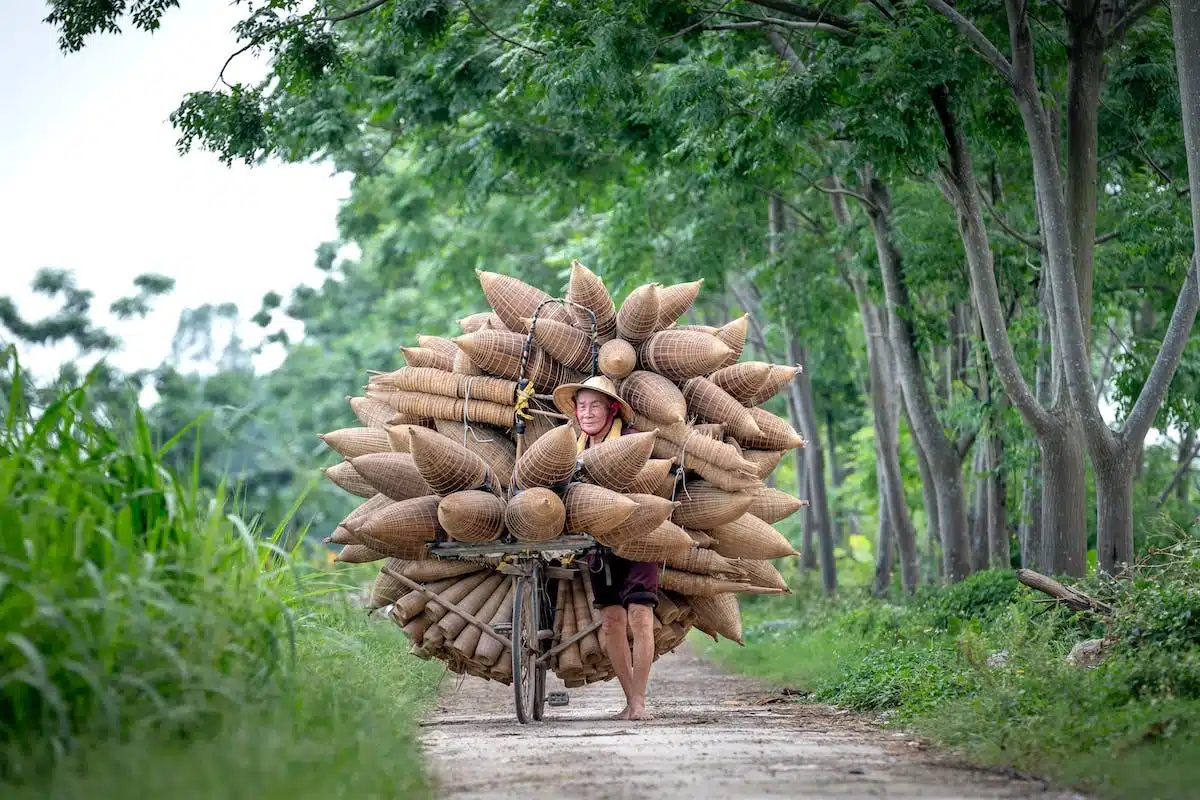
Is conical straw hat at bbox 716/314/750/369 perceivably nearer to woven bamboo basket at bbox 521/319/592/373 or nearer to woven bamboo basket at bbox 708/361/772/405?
woven bamboo basket at bbox 708/361/772/405

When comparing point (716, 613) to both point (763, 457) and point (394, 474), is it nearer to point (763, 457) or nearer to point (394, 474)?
point (763, 457)

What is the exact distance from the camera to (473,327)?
10.7 metres

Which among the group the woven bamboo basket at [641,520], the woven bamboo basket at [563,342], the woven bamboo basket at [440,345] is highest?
the woven bamboo basket at [440,345]

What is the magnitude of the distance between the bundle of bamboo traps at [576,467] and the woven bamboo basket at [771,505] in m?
0.01

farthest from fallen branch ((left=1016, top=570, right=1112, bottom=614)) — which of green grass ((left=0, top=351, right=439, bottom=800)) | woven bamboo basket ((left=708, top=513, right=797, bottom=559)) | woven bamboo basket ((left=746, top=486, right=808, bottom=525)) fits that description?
green grass ((left=0, top=351, right=439, bottom=800))

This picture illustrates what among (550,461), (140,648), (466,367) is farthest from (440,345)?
(140,648)

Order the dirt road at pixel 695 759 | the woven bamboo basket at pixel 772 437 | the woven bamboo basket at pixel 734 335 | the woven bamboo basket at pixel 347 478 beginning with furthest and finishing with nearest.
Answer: the woven bamboo basket at pixel 347 478 → the woven bamboo basket at pixel 734 335 → the woven bamboo basket at pixel 772 437 → the dirt road at pixel 695 759

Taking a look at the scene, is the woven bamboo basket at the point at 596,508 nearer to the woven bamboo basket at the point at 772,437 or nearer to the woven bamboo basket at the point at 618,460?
the woven bamboo basket at the point at 618,460

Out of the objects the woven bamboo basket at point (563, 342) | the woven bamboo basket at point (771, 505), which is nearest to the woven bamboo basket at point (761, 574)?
the woven bamboo basket at point (771, 505)

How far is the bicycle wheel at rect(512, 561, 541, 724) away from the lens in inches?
373

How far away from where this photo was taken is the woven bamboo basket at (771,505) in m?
10.5

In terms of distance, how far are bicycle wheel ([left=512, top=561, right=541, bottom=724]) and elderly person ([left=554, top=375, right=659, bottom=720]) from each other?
401 millimetres

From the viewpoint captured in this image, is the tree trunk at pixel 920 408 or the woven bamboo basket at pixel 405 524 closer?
the woven bamboo basket at pixel 405 524

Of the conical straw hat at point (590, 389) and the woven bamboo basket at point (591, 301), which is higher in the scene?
the woven bamboo basket at point (591, 301)
